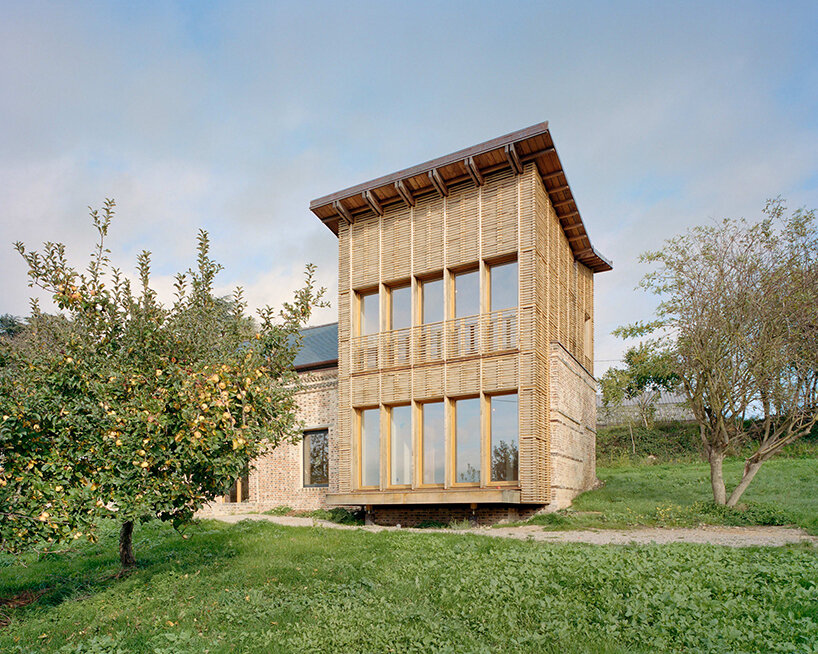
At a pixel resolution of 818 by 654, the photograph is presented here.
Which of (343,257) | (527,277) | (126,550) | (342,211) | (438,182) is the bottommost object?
(126,550)

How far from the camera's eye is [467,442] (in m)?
15.3

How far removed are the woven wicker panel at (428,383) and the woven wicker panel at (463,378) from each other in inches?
8.1

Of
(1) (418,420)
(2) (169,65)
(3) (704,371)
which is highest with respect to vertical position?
(2) (169,65)

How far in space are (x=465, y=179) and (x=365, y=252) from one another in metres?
3.31

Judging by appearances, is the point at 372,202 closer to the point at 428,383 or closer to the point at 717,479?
the point at 428,383

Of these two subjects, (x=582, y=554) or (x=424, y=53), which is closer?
(x=582, y=554)

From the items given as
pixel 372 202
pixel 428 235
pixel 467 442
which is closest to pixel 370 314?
pixel 428 235

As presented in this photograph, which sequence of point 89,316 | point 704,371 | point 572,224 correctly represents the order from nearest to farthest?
point 89,316 < point 704,371 < point 572,224

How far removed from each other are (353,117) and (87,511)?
29.4ft

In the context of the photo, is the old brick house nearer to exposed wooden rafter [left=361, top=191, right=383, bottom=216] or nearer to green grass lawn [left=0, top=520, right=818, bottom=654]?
exposed wooden rafter [left=361, top=191, right=383, bottom=216]

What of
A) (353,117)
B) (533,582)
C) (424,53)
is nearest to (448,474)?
(533,582)

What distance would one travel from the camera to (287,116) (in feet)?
44.0

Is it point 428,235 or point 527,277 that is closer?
point 527,277

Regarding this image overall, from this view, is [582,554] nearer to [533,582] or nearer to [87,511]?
[533,582]
